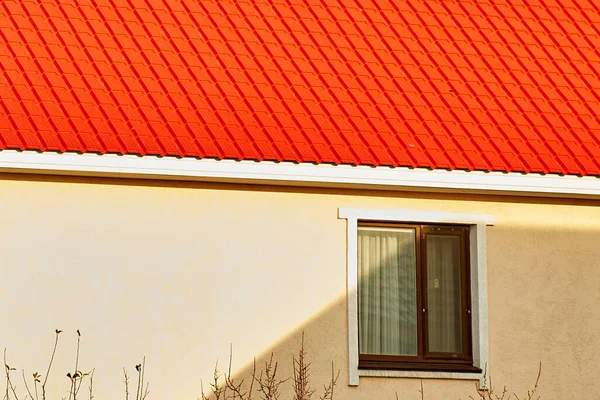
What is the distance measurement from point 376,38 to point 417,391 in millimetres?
4167

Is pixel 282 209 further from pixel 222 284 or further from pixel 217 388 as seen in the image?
pixel 217 388

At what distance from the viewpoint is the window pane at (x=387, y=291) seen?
11.6 metres

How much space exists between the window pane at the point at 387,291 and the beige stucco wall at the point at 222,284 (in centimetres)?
35

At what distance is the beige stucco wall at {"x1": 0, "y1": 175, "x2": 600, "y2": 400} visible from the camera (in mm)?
10828

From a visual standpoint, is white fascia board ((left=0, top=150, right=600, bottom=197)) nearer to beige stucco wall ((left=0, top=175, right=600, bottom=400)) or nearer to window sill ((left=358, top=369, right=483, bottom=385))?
beige stucco wall ((left=0, top=175, right=600, bottom=400))

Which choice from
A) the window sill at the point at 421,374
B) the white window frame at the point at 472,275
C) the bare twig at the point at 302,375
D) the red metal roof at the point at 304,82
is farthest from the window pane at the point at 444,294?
the bare twig at the point at 302,375

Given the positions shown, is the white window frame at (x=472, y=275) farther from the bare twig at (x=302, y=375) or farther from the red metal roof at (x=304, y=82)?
the red metal roof at (x=304, y=82)

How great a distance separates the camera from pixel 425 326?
459 inches

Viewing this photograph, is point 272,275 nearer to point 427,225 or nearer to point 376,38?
point 427,225

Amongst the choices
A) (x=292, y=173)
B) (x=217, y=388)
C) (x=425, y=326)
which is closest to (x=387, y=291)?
(x=425, y=326)

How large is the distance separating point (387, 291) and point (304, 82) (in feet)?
7.96

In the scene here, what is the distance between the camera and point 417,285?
38.4ft

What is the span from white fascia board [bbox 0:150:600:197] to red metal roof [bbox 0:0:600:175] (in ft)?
0.33

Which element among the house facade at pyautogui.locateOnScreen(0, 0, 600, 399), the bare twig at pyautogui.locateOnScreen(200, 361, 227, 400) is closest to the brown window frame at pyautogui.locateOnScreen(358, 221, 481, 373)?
the house facade at pyautogui.locateOnScreen(0, 0, 600, 399)
